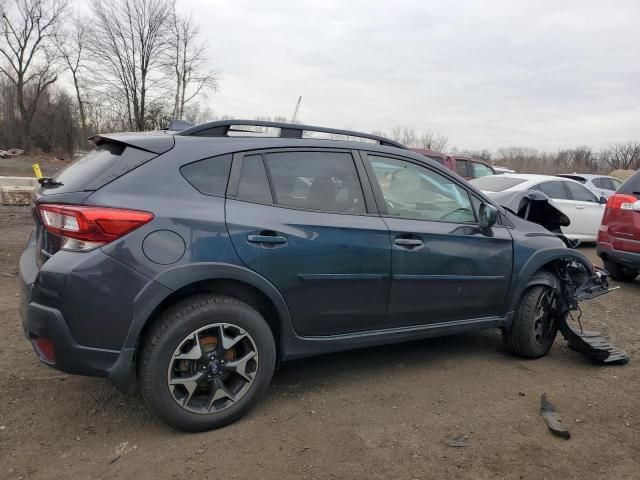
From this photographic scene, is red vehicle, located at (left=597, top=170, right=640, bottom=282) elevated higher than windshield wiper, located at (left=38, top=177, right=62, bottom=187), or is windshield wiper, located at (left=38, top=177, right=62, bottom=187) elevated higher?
windshield wiper, located at (left=38, top=177, right=62, bottom=187)

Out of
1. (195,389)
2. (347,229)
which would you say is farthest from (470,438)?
(195,389)

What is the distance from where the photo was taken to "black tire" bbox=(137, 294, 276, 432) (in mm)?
2514


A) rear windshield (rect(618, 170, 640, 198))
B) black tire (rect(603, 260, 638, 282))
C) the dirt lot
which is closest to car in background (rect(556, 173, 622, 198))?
black tire (rect(603, 260, 638, 282))

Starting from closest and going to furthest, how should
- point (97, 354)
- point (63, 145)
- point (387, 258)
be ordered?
point (97, 354), point (387, 258), point (63, 145)

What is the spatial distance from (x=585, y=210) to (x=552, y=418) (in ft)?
26.3

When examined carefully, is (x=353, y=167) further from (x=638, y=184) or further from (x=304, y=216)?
(x=638, y=184)

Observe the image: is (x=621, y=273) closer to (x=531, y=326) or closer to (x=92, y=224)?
(x=531, y=326)

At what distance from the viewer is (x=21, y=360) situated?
3.51 m

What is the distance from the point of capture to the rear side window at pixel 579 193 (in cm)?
980

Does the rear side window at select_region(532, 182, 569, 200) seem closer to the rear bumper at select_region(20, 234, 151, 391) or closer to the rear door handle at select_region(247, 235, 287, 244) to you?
the rear door handle at select_region(247, 235, 287, 244)

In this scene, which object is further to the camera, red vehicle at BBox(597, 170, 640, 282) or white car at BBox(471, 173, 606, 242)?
white car at BBox(471, 173, 606, 242)

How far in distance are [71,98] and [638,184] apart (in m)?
48.2

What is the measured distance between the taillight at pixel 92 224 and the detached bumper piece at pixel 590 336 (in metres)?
3.43

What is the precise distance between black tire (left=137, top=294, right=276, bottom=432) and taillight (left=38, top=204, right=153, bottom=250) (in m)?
0.50
